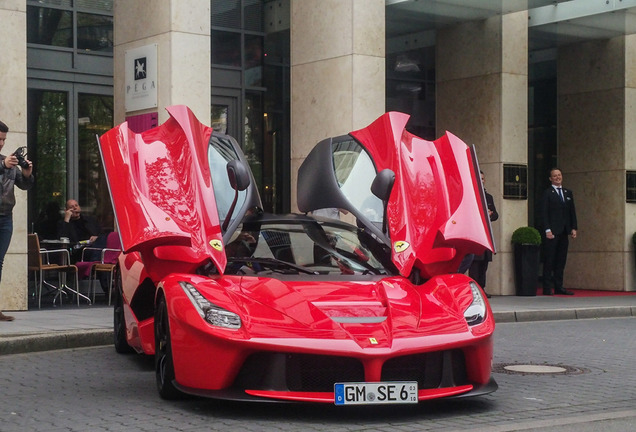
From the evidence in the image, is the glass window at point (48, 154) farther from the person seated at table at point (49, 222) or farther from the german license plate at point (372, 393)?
the german license plate at point (372, 393)

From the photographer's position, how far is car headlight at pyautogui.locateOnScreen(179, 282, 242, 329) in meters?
6.25

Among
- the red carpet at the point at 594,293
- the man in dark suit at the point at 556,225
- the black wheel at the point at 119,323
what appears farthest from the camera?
the red carpet at the point at 594,293

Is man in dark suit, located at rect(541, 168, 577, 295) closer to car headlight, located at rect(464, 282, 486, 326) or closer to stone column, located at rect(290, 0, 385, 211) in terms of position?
stone column, located at rect(290, 0, 385, 211)

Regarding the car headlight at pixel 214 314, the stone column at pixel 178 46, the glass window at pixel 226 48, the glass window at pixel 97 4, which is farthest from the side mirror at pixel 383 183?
the glass window at pixel 226 48

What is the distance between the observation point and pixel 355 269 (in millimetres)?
7434

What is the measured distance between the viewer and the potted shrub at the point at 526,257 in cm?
1702

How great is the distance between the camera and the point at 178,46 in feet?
44.7

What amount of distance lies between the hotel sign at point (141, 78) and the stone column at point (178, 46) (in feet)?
0.27

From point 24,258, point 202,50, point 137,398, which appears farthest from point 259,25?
point 137,398

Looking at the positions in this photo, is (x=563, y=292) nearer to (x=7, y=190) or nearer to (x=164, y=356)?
(x=7, y=190)

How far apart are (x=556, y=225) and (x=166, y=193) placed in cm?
1123

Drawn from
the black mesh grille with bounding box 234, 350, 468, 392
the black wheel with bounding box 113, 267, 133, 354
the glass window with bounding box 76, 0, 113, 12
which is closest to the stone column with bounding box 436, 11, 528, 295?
the glass window with bounding box 76, 0, 113, 12

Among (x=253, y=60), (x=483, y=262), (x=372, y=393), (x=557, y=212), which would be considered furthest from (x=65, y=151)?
(x=372, y=393)

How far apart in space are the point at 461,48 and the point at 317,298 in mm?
12048
